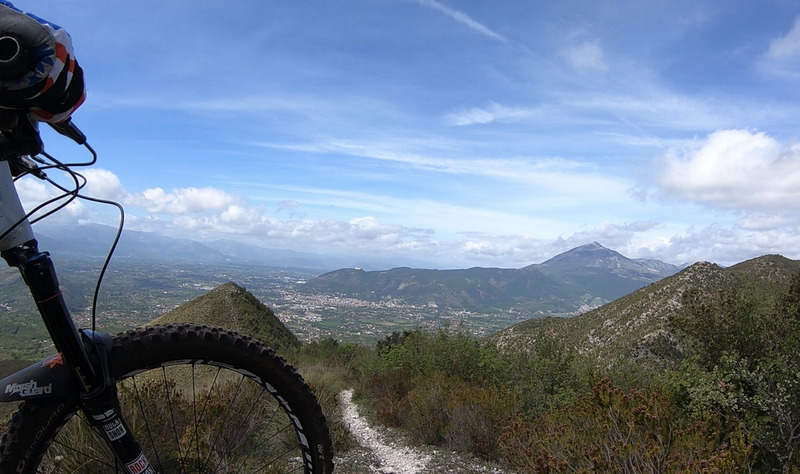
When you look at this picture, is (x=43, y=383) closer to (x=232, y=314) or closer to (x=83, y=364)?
(x=83, y=364)

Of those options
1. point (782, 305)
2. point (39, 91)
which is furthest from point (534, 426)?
point (782, 305)

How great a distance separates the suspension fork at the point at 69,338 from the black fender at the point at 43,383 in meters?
0.06

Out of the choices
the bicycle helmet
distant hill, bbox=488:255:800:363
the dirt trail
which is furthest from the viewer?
distant hill, bbox=488:255:800:363

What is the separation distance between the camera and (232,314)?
94.3 feet

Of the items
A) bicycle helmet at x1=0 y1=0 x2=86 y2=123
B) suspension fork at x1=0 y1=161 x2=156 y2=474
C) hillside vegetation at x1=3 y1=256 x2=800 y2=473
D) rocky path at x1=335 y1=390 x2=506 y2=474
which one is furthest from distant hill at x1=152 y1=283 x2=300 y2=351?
bicycle helmet at x1=0 y1=0 x2=86 y2=123

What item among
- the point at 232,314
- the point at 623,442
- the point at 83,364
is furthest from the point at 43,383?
the point at 232,314

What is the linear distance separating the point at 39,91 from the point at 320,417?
76.4 inches

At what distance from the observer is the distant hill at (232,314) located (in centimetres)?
2802

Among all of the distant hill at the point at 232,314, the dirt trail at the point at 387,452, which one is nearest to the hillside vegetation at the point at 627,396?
the dirt trail at the point at 387,452

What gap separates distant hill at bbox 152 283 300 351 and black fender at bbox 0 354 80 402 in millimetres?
26589

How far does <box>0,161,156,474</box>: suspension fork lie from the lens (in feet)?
5.70

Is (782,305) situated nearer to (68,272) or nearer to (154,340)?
(154,340)

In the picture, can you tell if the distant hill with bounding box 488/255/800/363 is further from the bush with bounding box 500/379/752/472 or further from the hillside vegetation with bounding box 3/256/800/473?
the bush with bounding box 500/379/752/472

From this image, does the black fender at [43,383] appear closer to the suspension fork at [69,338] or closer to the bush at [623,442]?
the suspension fork at [69,338]
